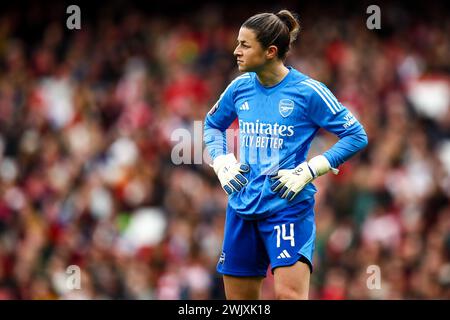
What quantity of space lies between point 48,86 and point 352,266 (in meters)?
6.40

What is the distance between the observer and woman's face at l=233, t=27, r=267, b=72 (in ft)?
21.9

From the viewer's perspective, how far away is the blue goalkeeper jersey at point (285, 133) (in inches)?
263

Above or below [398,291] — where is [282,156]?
above

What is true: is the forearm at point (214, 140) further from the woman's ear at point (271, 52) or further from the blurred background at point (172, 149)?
the blurred background at point (172, 149)

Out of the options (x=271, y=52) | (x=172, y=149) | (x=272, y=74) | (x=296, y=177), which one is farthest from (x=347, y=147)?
(x=172, y=149)

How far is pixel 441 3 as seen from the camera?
50.9ft

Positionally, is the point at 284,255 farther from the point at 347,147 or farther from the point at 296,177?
the point at 347,147

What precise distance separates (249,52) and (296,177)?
87cm

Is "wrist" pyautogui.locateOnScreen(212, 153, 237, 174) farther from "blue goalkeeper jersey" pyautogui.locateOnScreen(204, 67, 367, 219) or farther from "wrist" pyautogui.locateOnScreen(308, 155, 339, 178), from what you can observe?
"wrist" pyautogui.locateOnScreen(308, 155, 339, 178)

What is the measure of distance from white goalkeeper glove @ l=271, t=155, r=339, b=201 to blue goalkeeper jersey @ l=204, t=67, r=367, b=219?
0.19 ft

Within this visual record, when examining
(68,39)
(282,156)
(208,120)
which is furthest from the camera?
(68,39)

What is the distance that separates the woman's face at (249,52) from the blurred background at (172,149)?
445cm
